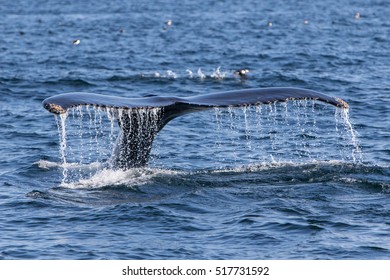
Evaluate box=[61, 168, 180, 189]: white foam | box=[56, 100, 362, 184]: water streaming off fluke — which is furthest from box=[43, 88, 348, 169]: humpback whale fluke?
box=[61, 168, 180, 189]: white foam

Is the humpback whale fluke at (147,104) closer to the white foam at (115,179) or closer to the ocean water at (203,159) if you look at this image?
the white foam at (115,179)

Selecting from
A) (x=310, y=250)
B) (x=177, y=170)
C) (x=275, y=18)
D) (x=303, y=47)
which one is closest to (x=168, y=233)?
(x=310, y=250)

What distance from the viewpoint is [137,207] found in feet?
41.1

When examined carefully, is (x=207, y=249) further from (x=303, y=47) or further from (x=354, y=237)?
(x=303, y=47)

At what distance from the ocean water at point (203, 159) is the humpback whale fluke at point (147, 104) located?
30 cm

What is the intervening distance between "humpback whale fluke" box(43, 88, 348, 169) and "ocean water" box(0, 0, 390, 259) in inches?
11.6

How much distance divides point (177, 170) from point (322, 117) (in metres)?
6.59

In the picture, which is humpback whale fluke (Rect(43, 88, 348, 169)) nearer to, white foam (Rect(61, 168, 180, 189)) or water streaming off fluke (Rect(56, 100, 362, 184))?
water streaming off fluke (Rect(56, 100, 362, 184))

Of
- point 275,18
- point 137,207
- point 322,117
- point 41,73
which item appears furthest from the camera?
point 275,18

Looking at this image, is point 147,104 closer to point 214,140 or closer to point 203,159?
point 203,159

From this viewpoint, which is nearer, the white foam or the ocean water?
the ocean water

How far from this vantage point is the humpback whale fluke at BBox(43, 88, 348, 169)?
1124 cm

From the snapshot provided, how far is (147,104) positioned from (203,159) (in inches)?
178

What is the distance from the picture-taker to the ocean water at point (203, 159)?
1134cm
